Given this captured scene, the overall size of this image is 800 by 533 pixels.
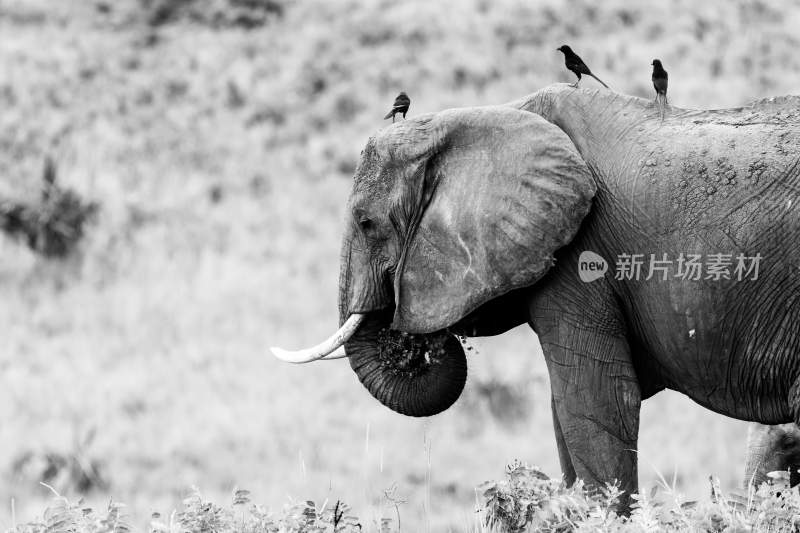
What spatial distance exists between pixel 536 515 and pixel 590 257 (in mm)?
1242

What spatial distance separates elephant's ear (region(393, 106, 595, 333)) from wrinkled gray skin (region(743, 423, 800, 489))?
1.93 meters

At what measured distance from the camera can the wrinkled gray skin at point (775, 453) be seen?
23.7ft

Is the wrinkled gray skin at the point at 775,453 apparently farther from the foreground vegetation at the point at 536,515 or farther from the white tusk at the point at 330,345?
the white tusk at the point at 330,345

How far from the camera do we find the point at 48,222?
68.1 feet

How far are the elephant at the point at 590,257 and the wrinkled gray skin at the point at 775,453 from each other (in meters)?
1.09

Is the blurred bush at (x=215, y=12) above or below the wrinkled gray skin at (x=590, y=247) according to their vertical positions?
above

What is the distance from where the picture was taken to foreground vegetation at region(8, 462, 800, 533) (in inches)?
209

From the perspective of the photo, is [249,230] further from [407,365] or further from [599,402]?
[599,402]

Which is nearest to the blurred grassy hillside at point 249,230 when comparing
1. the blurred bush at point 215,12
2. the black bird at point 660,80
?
the blurred bush at point 215,12

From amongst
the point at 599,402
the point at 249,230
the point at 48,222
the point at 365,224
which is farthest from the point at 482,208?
the point at 249,230

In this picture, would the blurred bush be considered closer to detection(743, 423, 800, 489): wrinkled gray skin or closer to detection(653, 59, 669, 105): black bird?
detection(743, 423, 800, 489): wrinkled gray skin

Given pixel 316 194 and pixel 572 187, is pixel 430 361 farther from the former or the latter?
pixel 316 194

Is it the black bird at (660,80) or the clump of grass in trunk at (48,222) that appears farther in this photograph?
the clump of grass in trunk at (48,222)

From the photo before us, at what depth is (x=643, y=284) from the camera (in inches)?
242
